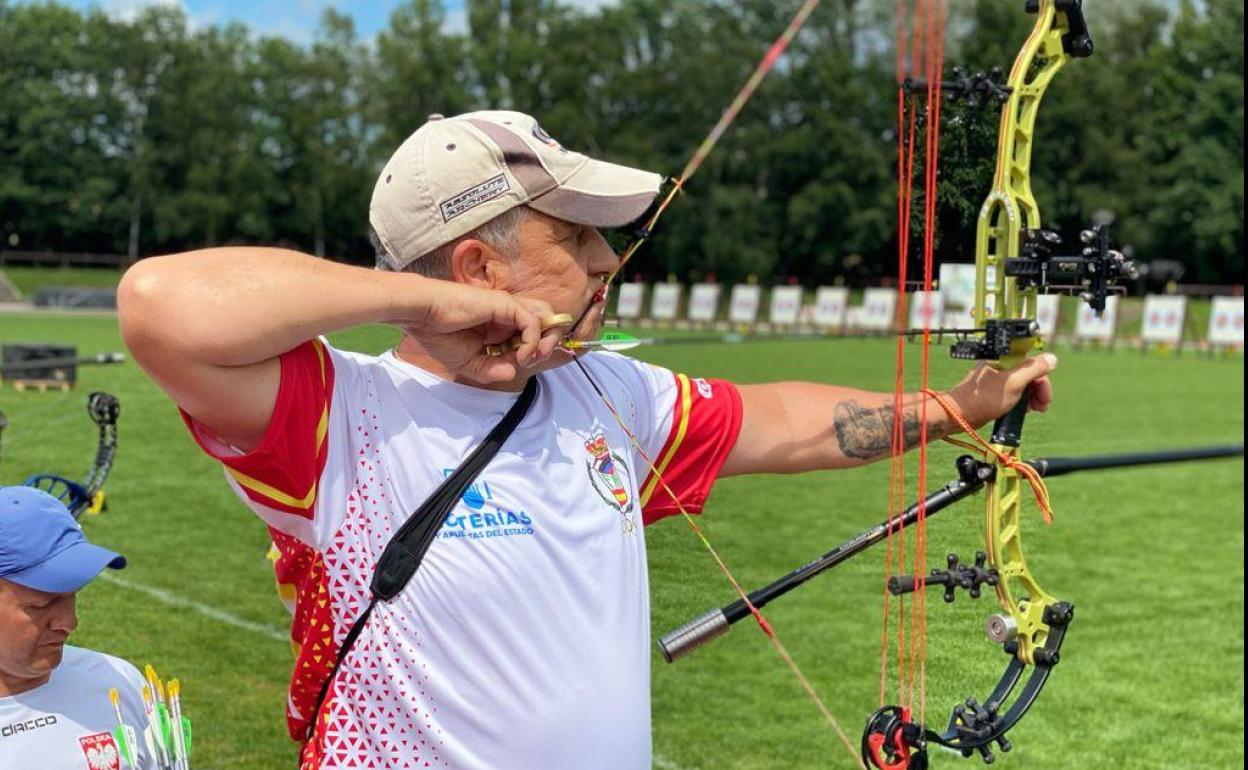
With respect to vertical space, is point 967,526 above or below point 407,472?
below

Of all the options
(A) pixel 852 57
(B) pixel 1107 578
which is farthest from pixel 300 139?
(B) pixel 1107 578

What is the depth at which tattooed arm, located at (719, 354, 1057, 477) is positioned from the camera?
2.36 m

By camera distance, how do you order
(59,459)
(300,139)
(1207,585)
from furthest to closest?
1. (300,139)
2. (59,459)
3. (1207,585)

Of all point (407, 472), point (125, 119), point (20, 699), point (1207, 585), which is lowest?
point (1207, 585)

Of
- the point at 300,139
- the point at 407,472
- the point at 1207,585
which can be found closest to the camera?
the point at 407,472

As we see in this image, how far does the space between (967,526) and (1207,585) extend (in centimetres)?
598

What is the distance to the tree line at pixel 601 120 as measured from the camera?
41.6 m

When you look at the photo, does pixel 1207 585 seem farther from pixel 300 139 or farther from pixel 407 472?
pixel 300 139

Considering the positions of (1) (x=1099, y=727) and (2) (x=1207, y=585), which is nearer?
(1) (x=1099, y=727)

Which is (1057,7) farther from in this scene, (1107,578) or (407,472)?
(1107,578)

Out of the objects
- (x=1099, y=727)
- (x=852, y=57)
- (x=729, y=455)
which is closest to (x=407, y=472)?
(x=729, y=455)

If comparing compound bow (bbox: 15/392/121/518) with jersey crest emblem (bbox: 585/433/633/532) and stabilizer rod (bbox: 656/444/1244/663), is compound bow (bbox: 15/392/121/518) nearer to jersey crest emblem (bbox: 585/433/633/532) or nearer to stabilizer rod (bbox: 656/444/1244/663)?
stabilizer rod (bbox: 656/444/1244/663)

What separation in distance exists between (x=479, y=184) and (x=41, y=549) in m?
1.20

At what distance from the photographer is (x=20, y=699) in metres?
2.47
